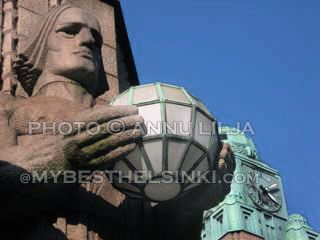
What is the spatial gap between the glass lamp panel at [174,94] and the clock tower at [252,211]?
61.5 meters

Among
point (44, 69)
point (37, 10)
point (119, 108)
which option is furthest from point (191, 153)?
point (37, 10)

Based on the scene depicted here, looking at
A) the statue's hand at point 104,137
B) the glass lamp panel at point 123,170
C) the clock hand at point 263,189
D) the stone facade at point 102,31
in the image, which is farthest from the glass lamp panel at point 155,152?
the clock hand at point 263,189

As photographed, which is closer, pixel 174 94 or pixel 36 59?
pixel 174 94

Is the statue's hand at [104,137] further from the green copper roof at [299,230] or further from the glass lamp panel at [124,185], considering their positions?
the green copper roof at [299,230]

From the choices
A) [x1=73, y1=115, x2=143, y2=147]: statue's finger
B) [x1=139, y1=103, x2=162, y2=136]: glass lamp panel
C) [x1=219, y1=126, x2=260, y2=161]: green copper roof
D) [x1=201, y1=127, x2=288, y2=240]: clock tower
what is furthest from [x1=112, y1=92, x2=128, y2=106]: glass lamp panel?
[x1=201, y1=127, x2=288, y2=240]: clock tower

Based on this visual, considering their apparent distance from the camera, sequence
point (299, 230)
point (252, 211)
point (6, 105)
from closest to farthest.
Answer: point (6, 105) → point (252, 211) → point (299, 230)

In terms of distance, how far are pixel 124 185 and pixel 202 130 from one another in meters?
0.75

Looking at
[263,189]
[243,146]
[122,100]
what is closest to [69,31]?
[122,100]

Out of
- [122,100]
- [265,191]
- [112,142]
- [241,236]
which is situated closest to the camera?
[112,142]

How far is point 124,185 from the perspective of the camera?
7426 mm

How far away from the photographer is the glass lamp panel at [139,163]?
720cm

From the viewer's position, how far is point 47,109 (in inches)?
323

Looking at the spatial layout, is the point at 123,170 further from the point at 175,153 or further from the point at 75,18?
the point at 75,18

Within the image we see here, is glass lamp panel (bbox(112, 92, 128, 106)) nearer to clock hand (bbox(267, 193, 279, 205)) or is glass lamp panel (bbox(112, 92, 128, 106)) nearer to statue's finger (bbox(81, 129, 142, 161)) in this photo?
statue's finger (bbox(81, 129, 142, 161))
